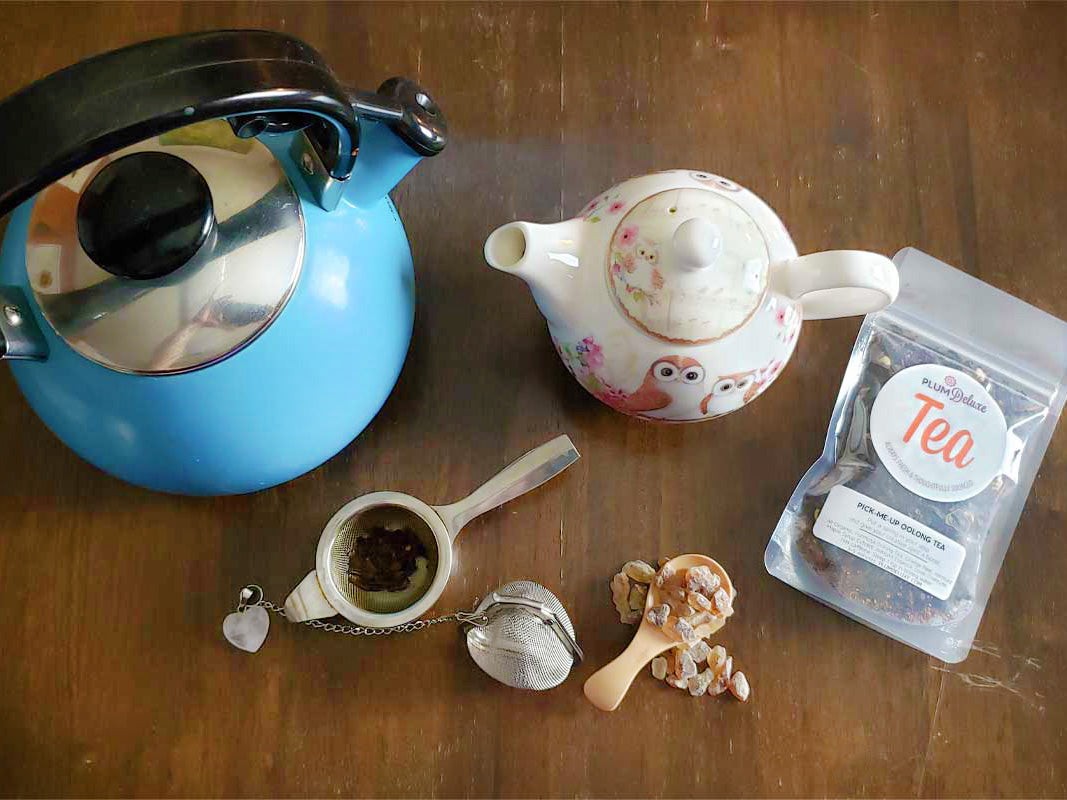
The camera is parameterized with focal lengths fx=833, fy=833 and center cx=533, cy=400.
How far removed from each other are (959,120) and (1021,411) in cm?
24

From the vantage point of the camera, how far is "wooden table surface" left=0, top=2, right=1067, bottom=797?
583mm

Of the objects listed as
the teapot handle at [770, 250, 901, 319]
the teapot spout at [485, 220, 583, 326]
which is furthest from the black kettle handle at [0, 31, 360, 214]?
the teapot handle at [770, 250, 901, 319]

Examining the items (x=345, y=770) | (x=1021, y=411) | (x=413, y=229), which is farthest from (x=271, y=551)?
(x=1021, y=411)

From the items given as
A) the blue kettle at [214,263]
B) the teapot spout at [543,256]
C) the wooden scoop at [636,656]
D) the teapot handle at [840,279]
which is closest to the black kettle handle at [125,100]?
the blue kettle at [214,263]

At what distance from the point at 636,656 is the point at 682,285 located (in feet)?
0.86

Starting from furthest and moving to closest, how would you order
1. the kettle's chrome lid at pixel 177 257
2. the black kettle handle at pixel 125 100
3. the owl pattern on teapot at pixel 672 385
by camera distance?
the owl pattern on teapot at pixel 672 385, the kettle's chrome lid at pixel 177 257, the black kettle handle at pixel 125 100

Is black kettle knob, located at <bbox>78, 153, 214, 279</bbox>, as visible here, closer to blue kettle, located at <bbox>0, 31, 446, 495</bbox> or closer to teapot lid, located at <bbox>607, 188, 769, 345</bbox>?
blue kettle, located at <bbox>0, 31, 446, 495</bbox>

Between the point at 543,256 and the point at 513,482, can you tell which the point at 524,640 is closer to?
the point at 513,482

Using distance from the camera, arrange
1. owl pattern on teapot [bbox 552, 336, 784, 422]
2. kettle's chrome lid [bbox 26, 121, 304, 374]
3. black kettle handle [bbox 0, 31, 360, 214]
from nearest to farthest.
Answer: black kettle handle [bbox 0, 31, 360, 214], kettle's chrome lid [bbox 26, 121, 304, 374], owl pattern on teapot [bbox 552, 336, 784, 422]

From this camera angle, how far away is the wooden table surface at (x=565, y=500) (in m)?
0.58

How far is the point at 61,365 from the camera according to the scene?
0.46m

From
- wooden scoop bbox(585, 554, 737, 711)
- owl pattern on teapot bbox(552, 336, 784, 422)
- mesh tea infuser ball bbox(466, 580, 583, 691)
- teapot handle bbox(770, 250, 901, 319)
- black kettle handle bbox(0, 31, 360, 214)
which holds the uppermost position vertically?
black kettle handle bbox(0, 31, 360, 214)

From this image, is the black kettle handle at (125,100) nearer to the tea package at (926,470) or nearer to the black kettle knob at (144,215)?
the black kettle knob at (144,215)

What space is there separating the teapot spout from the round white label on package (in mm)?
268
